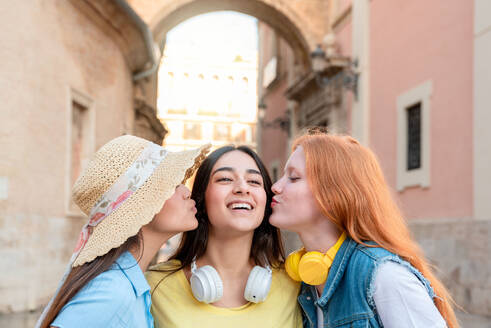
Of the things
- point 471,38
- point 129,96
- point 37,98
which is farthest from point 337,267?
point 129,96

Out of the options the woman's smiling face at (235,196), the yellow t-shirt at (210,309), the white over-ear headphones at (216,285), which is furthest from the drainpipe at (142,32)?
the white over-ear headphones at (216,285)

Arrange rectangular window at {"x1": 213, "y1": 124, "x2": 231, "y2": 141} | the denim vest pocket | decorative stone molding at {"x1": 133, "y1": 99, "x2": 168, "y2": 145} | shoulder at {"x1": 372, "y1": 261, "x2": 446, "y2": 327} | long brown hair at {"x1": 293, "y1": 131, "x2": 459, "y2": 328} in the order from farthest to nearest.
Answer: rectangular window at {"x1": 213, "y1": 124, "x2": 231, "y2": 141} → decorative stone molding at {"x1": 133, "y1": 99, "x2": 168, "y2": 145} → long brown hair at {"x1": 293, "y1": 131, "x2": 459, "y2": 328} → the denim vest pocket → shoulder at {"x1": 372, "y1": 261, "x2": 446, "y2": 327}

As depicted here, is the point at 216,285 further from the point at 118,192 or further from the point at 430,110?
the point at 430,110

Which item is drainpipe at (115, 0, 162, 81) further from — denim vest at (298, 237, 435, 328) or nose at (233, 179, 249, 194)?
denim vest at (298, 237, 435, 328)

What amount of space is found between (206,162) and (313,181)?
2.43 feet

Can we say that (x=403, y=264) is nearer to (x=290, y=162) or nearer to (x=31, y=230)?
(x=290, y=162)

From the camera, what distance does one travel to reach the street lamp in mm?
14352

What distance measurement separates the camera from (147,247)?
8.16ft

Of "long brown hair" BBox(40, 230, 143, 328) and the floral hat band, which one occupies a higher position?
the floral hat band

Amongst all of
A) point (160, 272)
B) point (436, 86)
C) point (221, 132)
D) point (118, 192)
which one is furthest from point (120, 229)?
point (221, 132)

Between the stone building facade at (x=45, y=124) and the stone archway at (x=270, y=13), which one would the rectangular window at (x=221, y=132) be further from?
the stone building facade at (x=45, y=124)

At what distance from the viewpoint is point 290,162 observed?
2752 mm

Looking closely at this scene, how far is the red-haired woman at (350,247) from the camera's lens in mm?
2193

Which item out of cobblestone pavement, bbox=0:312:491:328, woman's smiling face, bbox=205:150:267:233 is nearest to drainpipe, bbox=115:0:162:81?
cobblestone pavement, bbox=0:312:491:328
